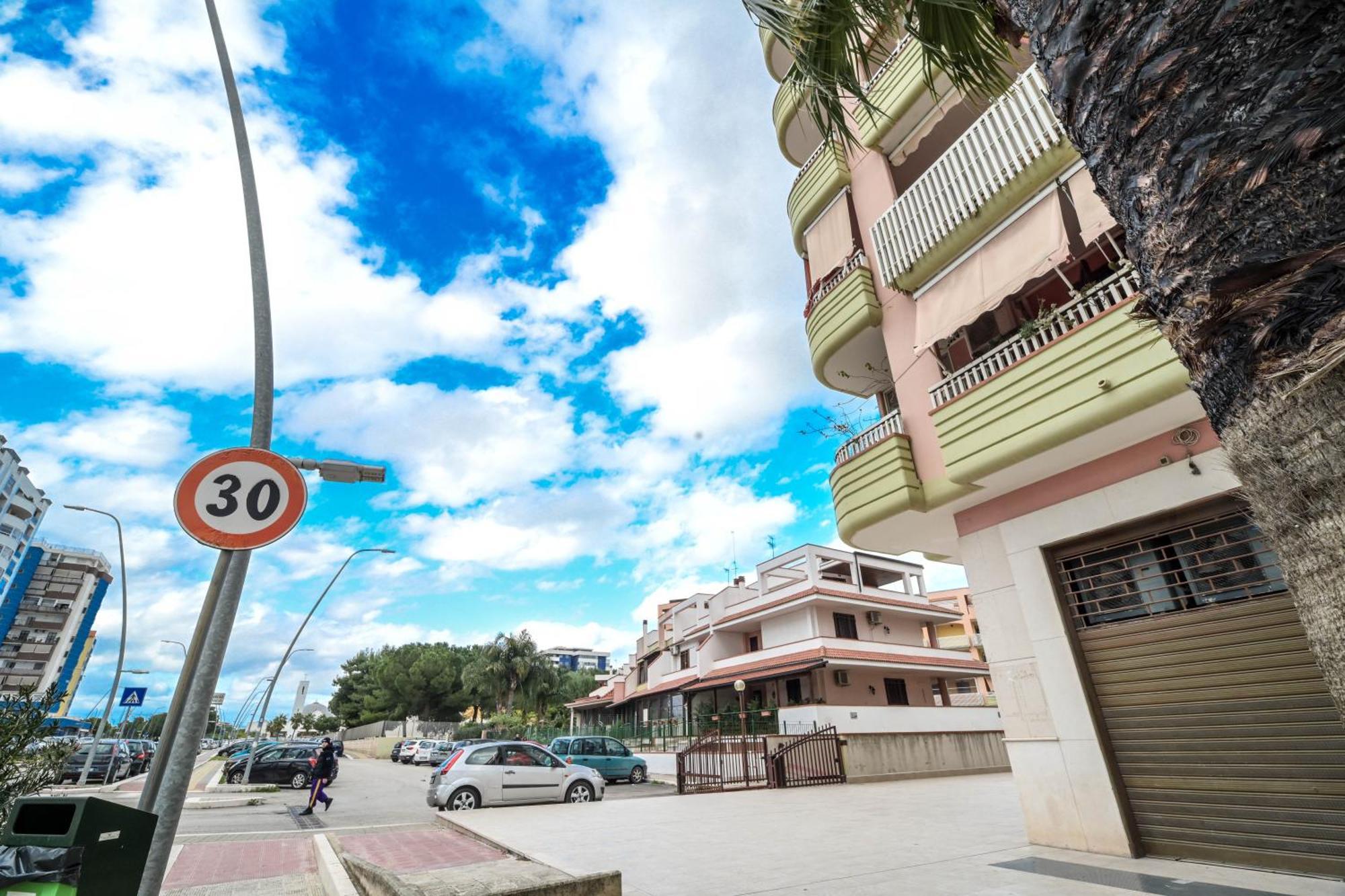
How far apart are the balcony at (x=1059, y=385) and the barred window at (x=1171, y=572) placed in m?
1.45

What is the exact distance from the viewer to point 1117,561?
7004 mm

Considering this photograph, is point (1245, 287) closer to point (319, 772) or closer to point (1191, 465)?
point (1191, 465)

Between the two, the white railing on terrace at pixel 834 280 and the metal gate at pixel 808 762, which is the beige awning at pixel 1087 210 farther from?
the metal gate at pixel 808 762

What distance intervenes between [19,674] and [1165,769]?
129283 mm

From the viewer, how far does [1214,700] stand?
5.96 meters

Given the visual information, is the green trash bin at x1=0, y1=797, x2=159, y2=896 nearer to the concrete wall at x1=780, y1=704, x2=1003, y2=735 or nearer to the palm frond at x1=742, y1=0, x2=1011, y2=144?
the palm frond at x1=742, y1=0, x2=1011, y2=144

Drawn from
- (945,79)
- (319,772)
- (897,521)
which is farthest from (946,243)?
(319,772)

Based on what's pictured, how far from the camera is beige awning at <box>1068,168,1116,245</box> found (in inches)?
253

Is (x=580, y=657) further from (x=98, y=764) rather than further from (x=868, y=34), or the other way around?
(x=868, y=34)

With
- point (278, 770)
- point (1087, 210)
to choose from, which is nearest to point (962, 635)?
point (278, 770)

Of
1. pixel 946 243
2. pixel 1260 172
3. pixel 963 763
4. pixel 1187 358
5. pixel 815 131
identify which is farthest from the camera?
pixel 963 763

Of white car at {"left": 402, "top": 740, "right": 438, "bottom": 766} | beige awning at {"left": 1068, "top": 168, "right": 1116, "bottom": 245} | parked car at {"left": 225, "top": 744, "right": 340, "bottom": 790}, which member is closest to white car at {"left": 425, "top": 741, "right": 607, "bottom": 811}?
parked car at {"left": 225, "top": 744, "right": 340, "bottom": 790}

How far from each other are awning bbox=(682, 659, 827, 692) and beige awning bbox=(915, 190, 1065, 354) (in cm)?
1775

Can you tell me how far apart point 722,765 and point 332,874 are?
43.8ft
